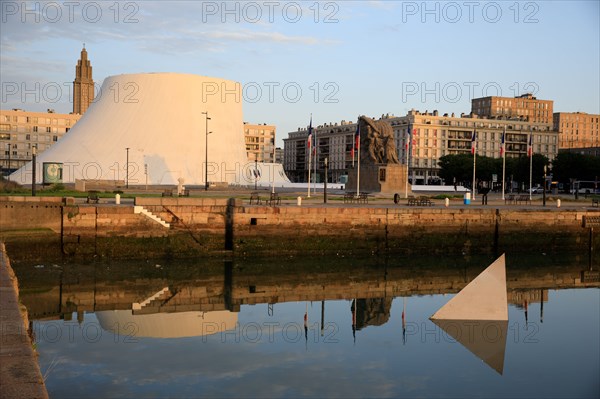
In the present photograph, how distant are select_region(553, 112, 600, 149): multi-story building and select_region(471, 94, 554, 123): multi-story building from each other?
587 centimetres

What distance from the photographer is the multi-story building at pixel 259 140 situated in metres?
140

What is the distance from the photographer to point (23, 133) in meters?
125

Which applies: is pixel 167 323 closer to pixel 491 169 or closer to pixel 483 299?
pixel 483 299

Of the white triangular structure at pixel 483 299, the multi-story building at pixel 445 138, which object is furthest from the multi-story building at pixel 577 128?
the white triangular structure at pixel 483 299

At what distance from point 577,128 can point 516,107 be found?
25.0 meters

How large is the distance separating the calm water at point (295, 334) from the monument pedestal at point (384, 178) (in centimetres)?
1724

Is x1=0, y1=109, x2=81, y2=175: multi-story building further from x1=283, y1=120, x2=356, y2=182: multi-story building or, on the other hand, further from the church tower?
x1=283, y1=120, x2=356, y2=182: multi-story building

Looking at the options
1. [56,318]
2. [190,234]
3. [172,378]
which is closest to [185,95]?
[190,234]

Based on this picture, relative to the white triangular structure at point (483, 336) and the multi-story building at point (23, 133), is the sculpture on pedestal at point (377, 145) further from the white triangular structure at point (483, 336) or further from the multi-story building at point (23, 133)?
the multi-story building at point (23, 133)

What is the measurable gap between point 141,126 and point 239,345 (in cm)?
5798

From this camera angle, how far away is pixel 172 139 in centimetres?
7119

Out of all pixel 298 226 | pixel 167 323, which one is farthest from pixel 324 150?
pixel 167 323

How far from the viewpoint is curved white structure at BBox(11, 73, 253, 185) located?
67.9 m

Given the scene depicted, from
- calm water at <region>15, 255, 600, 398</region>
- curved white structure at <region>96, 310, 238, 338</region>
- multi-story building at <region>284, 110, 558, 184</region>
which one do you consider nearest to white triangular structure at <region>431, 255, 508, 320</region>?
calm water at <region>15, 255, 600, 398</region>
